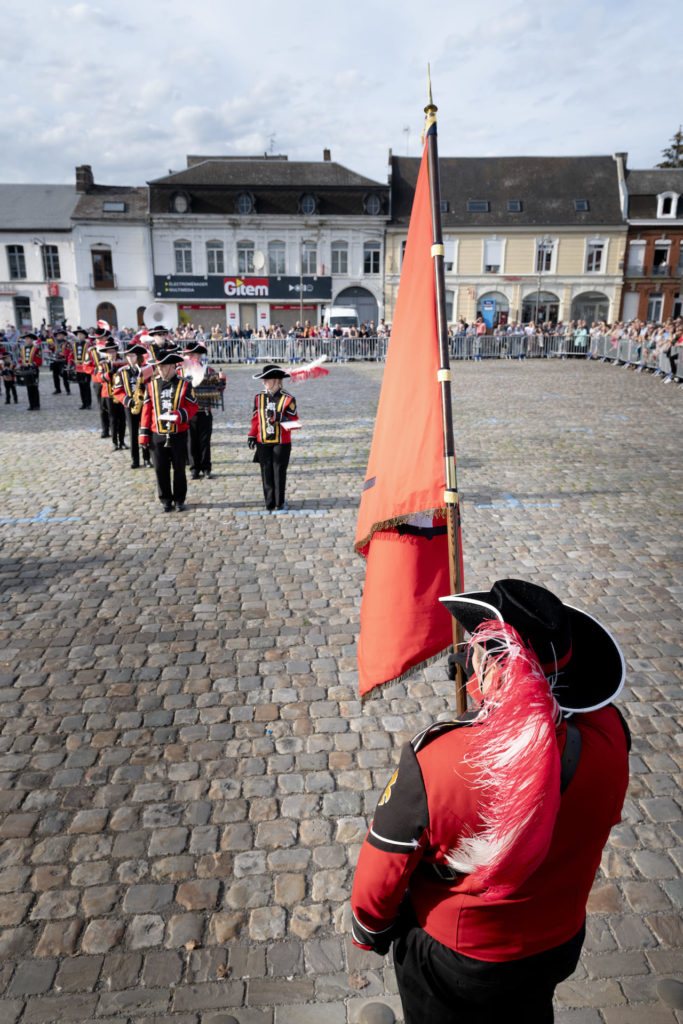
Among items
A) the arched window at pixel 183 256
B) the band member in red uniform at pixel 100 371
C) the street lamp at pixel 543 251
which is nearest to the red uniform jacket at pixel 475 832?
the band member in red uniform at pixel 100 371

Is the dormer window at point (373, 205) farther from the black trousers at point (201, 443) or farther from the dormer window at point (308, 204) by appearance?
the black trousers at point (201, 443)

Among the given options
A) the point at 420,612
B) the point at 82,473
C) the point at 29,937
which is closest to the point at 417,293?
the point at 420,612

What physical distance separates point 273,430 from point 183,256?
43.4m

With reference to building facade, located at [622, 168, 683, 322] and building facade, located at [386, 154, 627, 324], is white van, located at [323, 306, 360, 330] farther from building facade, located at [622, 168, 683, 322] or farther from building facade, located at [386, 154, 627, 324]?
building facade, located at [622, 168, 683, 322]

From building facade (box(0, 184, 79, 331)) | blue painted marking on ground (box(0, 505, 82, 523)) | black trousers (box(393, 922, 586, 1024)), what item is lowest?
blue painted marking on ground (box(0, 505, 82, 523))

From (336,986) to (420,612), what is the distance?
1.53 m

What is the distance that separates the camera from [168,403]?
910cm

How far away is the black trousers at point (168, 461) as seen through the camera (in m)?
9.19

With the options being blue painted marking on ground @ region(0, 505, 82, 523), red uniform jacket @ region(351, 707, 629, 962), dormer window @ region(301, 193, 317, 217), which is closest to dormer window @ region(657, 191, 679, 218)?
dormer window @ region(301, 193, 317, 217)

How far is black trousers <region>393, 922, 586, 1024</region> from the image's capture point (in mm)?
1846

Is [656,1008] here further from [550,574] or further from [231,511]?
[231,511]

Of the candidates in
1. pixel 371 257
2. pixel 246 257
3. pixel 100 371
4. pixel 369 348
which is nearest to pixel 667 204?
pixel 371 257

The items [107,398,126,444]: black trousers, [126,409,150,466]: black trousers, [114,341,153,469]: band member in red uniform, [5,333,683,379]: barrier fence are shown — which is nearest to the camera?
[114,341,153,469]: band member in red uniform

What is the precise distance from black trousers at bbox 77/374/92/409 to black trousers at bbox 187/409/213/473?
30.4 ft
